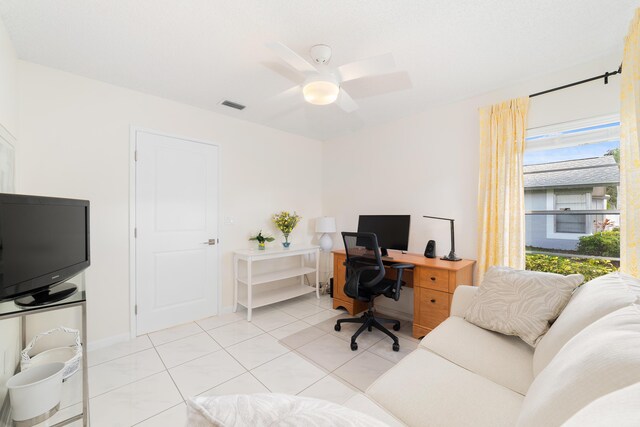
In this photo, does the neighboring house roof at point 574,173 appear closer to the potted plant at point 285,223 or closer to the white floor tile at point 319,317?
the white floor tile at point 319,317

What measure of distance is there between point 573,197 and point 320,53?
2554 mm

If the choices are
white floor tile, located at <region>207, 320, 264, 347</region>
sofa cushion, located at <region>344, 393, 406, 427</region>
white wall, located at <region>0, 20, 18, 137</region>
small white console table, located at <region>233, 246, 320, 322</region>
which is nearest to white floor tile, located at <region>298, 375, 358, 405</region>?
sofa cushion, located at <region>344, 393, 406, 427</region>

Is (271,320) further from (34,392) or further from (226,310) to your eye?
(34,392)

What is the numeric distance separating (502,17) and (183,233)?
3.40 metres

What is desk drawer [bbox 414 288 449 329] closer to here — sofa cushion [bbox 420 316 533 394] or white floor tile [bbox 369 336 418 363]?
white floor tile [bbox 369 336 418 363]

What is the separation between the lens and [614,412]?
41 cm

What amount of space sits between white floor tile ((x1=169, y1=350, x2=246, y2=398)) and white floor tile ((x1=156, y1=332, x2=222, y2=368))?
9 centimetres

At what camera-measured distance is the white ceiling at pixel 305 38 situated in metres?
1.59

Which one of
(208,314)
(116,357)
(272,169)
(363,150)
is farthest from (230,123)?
(116,357)

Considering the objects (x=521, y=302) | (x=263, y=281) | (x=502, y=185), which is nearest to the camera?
(x=521, y=302)

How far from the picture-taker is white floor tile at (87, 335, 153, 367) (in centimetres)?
224

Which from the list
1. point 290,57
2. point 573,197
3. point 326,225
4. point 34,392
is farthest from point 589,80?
point 34,392

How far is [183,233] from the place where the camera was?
9.77ft

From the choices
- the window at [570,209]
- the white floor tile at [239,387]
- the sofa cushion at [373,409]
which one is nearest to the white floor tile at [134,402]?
the white floor tile at [239,387]
